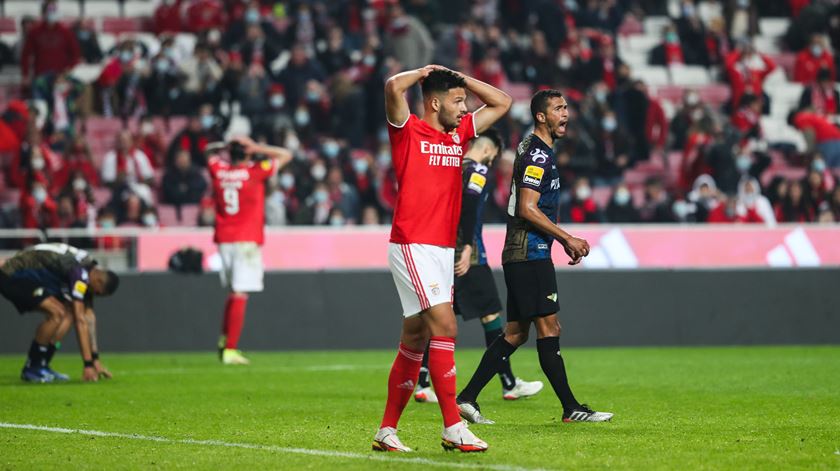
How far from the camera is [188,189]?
22438 mm

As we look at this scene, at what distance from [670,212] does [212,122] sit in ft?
25.3

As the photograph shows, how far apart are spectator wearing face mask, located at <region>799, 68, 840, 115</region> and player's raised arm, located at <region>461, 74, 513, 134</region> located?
2015 centimetres

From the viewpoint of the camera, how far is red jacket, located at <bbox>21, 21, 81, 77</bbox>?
2505cm

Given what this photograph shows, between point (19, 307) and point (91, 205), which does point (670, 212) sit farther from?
point (19, 307)

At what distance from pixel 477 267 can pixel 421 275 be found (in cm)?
388

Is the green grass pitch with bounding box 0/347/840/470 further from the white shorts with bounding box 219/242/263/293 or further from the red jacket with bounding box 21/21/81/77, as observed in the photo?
the red jacket with bounding box 21/21/81/77

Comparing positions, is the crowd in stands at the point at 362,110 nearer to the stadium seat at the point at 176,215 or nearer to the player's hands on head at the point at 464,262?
the stadium seat at the point at 176,215

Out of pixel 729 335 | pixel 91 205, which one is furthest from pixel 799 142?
pixel 91 205

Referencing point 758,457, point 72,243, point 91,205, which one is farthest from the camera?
point 91,205

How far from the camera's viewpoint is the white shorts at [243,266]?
16797mm

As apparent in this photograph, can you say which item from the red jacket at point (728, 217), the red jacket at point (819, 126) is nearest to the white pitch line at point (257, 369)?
the red jacket at point (728, 217)

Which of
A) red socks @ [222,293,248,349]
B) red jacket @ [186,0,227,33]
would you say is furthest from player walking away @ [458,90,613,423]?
red jacket @ [186,0,227,33]

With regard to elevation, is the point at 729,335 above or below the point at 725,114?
below

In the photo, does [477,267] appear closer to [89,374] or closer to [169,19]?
[89,374]
